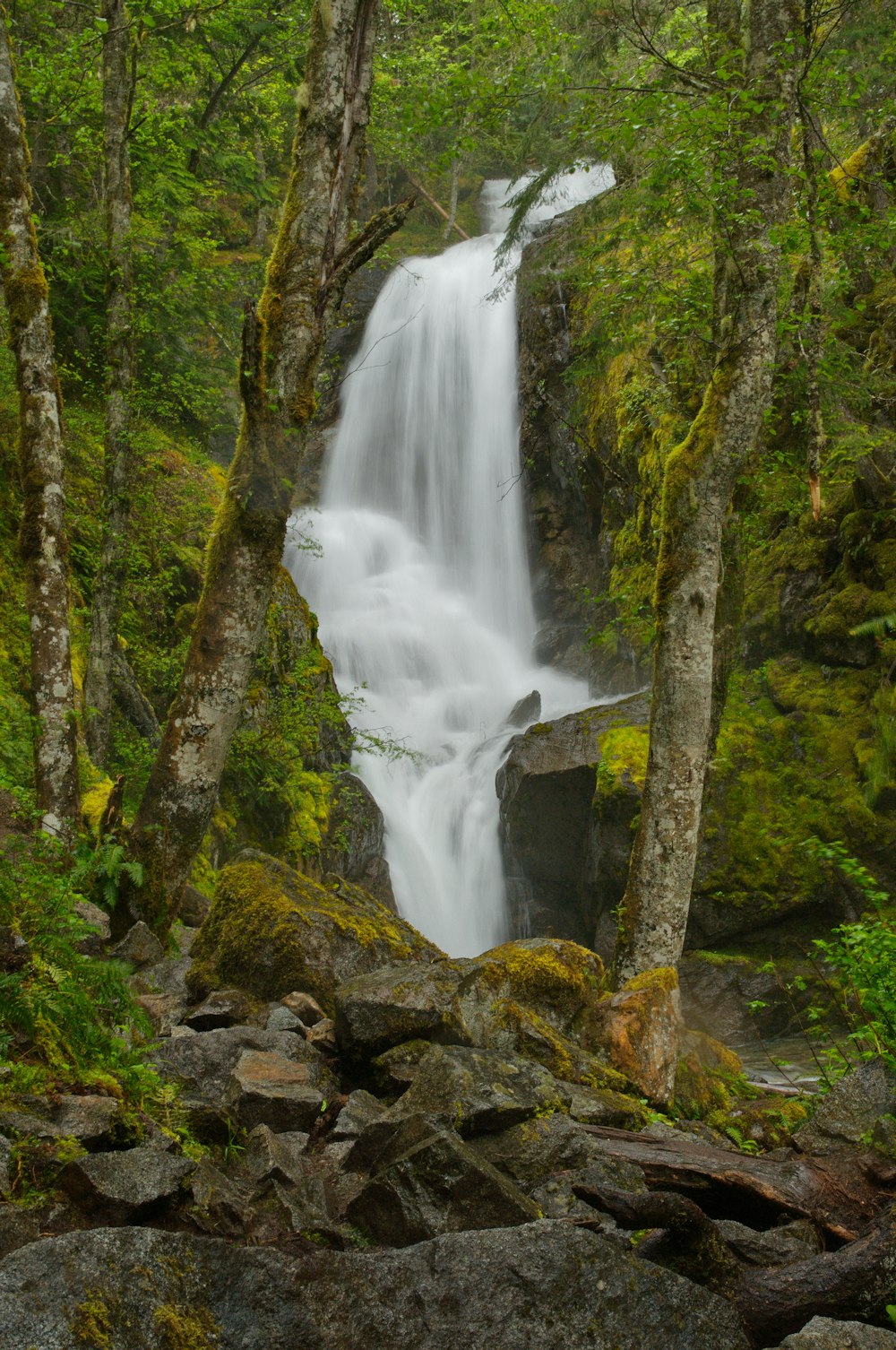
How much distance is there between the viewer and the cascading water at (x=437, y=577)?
1531 centimetres

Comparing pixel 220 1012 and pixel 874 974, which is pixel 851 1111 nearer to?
pixel 874 974

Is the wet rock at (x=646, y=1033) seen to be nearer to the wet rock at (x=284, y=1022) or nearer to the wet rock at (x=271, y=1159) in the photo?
the wet rock at (x=284, y=1022)

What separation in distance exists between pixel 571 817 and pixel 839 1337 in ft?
38.2

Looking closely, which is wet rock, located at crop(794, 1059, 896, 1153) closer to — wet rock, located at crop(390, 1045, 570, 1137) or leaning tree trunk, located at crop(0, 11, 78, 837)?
wet rock, located at crop(390, 1045, 570, 1137)

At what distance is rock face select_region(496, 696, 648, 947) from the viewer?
12.1 meters

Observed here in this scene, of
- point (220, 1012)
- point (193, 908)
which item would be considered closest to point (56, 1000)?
point (220, 1012)

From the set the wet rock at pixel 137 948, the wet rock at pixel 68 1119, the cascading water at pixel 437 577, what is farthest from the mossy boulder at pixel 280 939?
the cascading water at pixel 437 577

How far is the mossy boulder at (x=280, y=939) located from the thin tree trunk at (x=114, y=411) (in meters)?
3.31

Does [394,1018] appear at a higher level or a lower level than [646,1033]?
higher

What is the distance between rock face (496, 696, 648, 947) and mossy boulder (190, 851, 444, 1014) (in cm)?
617

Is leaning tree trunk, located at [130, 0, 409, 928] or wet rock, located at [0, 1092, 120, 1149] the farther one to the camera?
leaning tree trunk, located at [130, 0, 409, 928]

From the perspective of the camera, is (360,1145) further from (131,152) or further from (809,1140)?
(131,152)

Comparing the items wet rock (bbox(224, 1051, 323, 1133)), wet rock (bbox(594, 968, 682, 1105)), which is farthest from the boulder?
wet rock (bbox(224, 1051, 323, 1133))

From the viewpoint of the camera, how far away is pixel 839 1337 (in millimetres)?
1972
